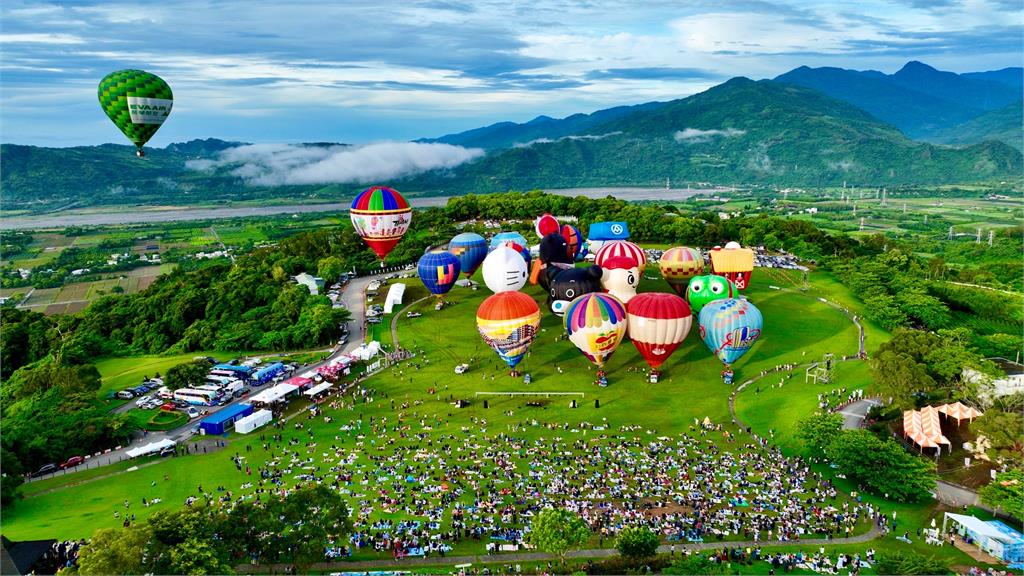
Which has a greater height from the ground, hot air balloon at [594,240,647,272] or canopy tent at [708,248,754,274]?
hot air balloon at [594,240,647,272]

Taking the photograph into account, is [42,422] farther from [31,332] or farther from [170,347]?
[31,332]

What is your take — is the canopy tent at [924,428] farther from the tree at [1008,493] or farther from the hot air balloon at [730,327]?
the hot air balloon at [730,327]

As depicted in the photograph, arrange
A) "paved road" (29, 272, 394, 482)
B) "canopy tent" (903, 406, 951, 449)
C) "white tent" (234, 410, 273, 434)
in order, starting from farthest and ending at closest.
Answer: "white tent" (234, 410, 273, 434) → "paved road" (29, 272, 394, 482) → "canopy tent" (903, 406, 951, 449)

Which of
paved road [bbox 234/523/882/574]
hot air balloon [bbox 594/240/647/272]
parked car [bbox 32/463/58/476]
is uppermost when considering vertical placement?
hot air balloon [bbox 594/240/647/272]

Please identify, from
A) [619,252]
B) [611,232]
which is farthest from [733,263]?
[611,232]

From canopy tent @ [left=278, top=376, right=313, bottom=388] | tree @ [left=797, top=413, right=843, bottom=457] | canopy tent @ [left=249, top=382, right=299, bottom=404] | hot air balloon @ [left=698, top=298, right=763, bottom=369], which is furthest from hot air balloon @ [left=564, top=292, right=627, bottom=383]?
canopy tent @ [left=249, top=382, right=299, bottom=404]

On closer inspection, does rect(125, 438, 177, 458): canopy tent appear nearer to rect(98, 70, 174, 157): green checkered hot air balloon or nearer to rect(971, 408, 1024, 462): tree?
rect(98, 70, 174, 157): green checkered hot air balloon

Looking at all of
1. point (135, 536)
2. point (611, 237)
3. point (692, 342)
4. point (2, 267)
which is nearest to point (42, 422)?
point (135, 536)
